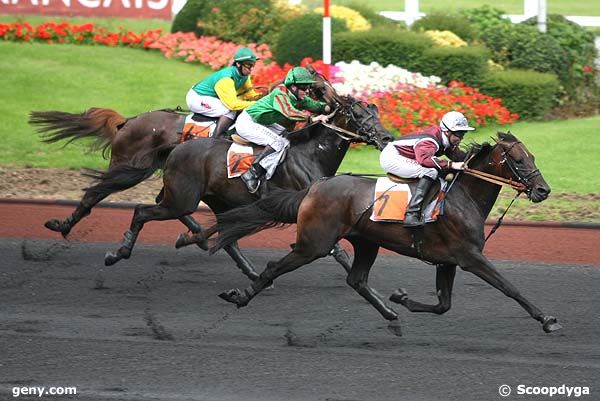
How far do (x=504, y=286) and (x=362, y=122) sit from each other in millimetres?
2350

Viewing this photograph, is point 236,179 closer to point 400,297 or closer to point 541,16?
point 400,297

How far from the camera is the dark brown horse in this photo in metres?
8.88

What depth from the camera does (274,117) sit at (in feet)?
35.4

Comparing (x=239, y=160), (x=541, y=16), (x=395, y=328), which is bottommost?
(x=541, y=16)

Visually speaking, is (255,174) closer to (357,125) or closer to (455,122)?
(357,125)

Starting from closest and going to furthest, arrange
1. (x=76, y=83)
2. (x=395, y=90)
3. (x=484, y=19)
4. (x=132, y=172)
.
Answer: (x=132, y=172) < (x=395, y=90) < (x=76, y=83) < (x=484, y=19)

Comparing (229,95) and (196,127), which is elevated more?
(229,95)

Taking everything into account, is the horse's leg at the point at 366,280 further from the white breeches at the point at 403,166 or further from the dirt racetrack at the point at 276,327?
the white breeches at the point at 403,166

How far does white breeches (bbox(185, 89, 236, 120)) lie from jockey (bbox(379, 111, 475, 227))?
3135mm

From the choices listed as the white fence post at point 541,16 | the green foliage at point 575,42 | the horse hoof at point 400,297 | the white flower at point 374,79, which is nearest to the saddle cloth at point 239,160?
the horse hoof at point 400,297

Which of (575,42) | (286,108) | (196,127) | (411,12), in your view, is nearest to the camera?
(286,108)

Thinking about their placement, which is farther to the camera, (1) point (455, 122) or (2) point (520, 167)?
(1) point (455, 122)

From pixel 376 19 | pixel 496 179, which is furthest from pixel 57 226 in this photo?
pixel 376 19

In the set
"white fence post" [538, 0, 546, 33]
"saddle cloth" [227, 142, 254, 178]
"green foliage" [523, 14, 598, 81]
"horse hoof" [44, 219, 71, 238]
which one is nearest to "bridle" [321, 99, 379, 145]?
"saddle cloth" [227, 142, 254, 178]
